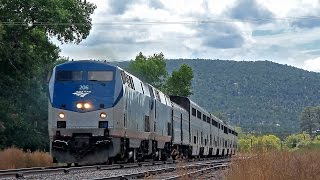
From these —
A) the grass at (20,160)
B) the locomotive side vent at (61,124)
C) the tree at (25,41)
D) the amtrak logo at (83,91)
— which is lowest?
the grass at (20,160)

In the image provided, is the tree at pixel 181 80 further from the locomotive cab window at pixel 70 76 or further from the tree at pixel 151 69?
the locomotive cab window at pixel 70 76

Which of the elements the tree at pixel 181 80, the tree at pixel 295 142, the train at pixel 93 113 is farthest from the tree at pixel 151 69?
the train at pixel 93 113

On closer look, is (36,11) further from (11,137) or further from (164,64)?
(164,64)

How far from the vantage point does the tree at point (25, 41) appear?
39.5 meters

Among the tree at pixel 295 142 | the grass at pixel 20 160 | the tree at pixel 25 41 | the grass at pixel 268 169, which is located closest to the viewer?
the grass at pixel 268 169

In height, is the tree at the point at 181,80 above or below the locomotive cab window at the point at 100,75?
above

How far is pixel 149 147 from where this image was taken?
95.4 ft

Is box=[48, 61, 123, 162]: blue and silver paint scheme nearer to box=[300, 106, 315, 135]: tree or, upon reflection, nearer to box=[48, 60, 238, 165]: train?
box=[48, 60, 238, 165]: train

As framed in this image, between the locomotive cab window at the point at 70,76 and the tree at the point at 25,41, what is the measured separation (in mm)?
13260

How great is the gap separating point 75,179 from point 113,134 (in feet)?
22.6

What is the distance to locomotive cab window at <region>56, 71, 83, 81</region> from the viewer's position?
926 inches

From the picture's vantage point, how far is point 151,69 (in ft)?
286

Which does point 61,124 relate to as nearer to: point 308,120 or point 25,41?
point 25,41

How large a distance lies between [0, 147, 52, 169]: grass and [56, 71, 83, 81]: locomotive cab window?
4.74 meters
